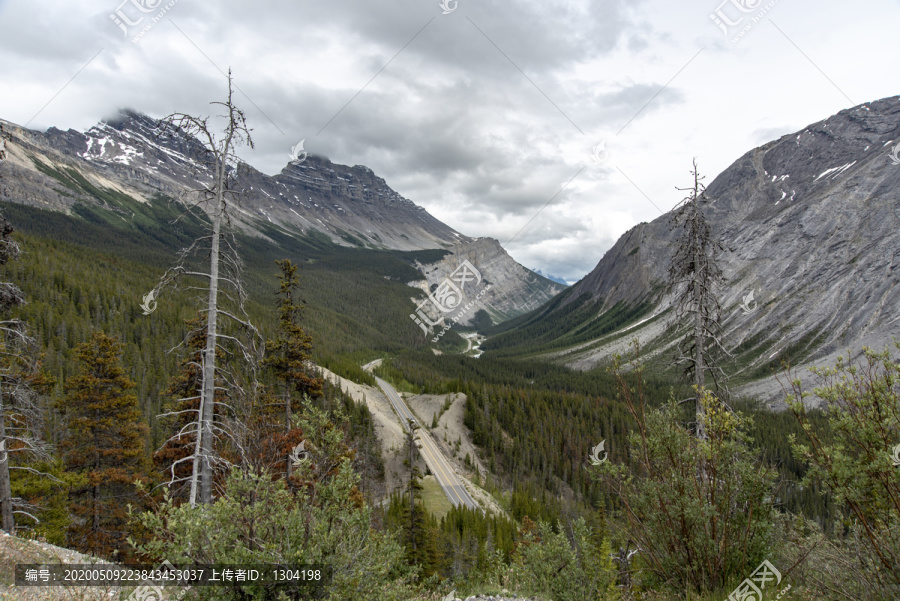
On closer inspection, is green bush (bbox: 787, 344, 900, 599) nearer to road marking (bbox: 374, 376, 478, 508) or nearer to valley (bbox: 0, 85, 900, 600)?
valley (bbox: 0, 85, 900, 600)

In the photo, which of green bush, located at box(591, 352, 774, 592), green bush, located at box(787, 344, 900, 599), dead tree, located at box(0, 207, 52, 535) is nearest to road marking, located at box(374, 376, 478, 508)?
dead tree, located at box(0, 207, 52, 535)

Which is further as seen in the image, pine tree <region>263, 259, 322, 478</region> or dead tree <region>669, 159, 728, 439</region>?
pine tree <region>263, 259, 322, 478</region>

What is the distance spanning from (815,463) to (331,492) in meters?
7.00

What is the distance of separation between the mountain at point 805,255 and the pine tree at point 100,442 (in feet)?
256

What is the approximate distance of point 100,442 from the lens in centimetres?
1892

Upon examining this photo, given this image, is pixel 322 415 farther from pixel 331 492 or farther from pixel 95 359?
pixel 95 359

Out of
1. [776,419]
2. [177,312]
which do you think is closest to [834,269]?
[776,419]

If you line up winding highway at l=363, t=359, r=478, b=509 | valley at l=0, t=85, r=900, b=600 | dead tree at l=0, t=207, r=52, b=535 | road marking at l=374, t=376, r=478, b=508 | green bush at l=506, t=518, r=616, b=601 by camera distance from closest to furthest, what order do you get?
valley at l=0, t=85, r=900, b=600
green bush at l=506, t=518, r=616, b=601
dead tree at l=0, t=207, r=52, b=535
winding highway at l=363, t=359, r=478, b=509
road marking at l=374, t=376, r=478, b=508

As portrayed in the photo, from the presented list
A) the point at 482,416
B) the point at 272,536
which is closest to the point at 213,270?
the point at 272,536

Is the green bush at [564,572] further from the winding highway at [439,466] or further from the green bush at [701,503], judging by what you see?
the winding highway at [439,466]

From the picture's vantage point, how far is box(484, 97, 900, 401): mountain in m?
104

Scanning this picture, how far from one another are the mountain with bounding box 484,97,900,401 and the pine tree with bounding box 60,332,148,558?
7815cm

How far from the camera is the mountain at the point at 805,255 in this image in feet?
341

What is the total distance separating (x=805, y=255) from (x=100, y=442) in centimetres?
17010
